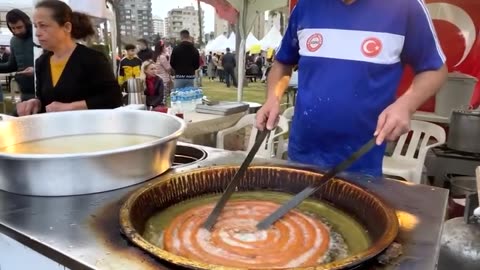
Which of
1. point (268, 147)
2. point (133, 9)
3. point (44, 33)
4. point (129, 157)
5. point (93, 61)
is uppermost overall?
point (133, 9)

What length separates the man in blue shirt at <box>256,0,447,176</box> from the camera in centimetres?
134

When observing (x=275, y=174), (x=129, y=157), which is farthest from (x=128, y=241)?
(x=275, y=174)

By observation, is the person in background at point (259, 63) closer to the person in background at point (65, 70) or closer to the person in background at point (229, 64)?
the person in background at point (229, 64)

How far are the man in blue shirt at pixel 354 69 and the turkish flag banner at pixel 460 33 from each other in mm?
2941

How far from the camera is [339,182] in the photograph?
1128mm

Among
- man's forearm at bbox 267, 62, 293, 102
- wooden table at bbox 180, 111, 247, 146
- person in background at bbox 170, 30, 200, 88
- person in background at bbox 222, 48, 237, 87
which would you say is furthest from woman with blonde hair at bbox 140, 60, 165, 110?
person in background at bbox 222, 48, 237, 87

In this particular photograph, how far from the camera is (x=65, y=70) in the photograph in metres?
2.04

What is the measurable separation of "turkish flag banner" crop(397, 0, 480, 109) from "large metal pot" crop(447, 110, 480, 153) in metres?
0.84

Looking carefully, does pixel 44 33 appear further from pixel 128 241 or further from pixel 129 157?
pixel 128 241

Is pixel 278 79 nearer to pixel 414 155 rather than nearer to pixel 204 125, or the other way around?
pixel 204 125

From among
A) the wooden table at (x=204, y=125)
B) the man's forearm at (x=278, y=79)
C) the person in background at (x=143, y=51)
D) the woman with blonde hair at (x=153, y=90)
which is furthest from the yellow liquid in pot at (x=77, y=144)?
the person in background at (x=143, y=51)

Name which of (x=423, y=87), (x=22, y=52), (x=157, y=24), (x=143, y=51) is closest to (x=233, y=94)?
(x=143, y=51)

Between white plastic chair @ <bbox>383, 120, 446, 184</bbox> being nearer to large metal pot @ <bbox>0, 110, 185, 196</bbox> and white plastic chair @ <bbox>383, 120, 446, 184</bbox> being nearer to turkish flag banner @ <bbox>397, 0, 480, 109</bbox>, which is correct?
turkish flag banner @ <bbox>397, 0, 480, 109</bbox>

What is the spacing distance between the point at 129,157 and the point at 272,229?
0.40 m
